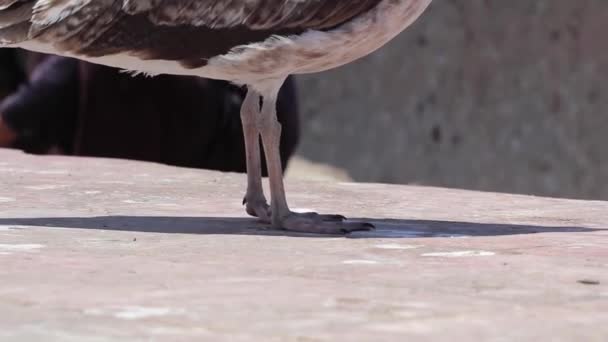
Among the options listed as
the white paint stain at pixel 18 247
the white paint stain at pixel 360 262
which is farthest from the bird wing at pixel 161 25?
the white paint stain at pixel 360 262

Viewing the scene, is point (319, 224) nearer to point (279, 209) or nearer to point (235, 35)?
point (279, 209)

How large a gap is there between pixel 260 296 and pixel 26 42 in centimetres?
229

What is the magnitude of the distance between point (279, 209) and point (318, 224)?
192 mm

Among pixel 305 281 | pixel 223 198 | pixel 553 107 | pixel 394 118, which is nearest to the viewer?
pixel 305 281

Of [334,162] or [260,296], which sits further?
[334,162]

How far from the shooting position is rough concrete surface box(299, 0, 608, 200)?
14.4m

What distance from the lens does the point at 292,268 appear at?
14.8 ft

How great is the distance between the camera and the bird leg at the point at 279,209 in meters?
5.61

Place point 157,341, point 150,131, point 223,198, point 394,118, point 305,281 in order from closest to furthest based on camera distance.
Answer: point 157,341 → point 305,281 → point 223,198 → point 150,131 → point 394,118

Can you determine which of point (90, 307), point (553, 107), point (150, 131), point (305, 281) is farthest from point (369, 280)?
point (553, 107)

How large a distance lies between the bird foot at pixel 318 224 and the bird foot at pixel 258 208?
257 mm

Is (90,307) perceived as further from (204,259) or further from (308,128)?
(308,128)

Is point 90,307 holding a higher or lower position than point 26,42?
lower

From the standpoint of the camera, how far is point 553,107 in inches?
572
